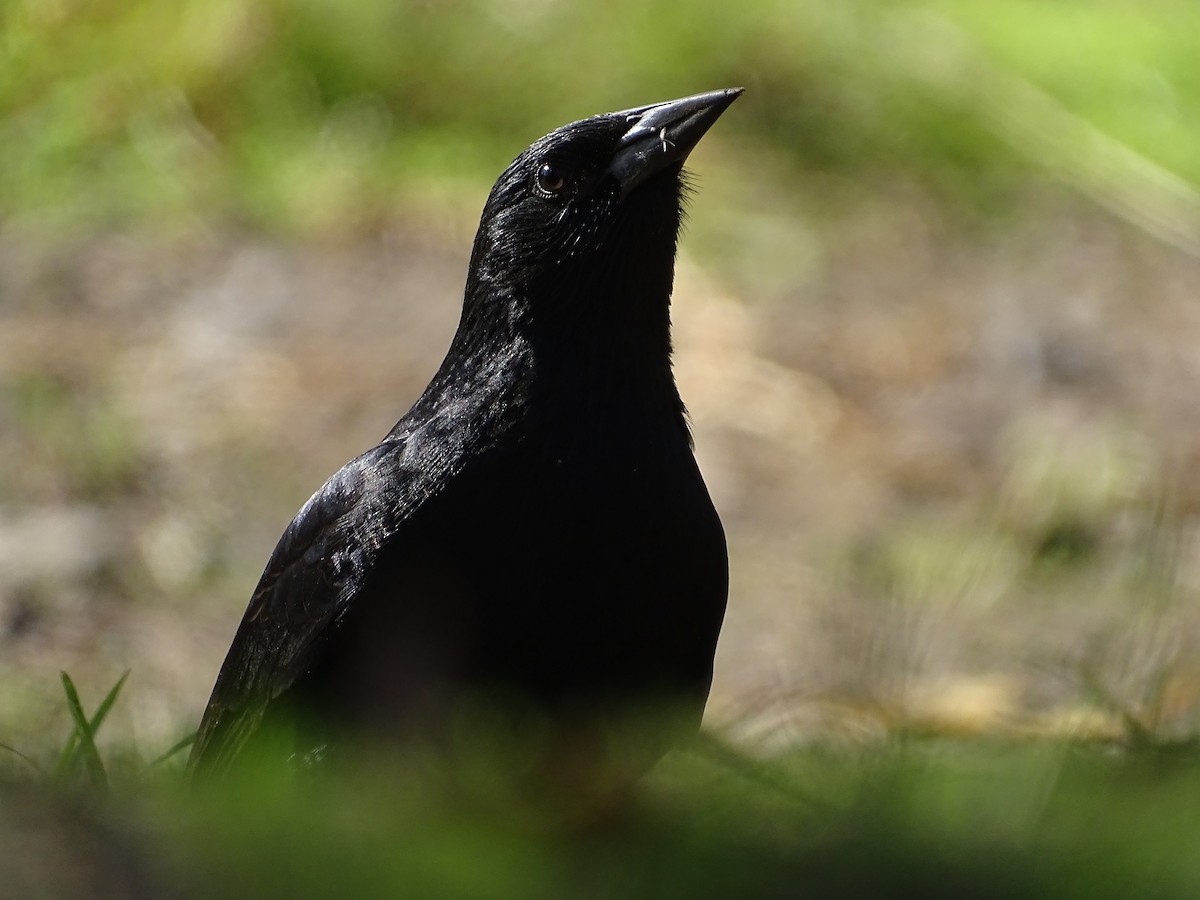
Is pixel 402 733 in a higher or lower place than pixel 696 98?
lower

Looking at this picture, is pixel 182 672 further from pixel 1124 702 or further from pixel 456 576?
pixel 1124 702

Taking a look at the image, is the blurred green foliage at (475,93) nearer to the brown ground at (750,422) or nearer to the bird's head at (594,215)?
the brown ground at (750,422)

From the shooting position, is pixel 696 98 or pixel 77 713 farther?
pixel 696 98

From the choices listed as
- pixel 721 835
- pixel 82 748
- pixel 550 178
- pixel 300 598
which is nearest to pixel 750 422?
pixel 550 178

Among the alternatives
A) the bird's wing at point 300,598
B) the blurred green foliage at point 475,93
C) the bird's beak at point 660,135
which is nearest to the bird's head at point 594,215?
the bird's beak at point 660,135

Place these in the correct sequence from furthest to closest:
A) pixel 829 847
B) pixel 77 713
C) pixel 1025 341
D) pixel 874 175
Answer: pixel 874 175, pixel 1025 341, pixel 77 713, pixel 829 847

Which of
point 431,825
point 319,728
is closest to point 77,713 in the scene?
point 319,728
